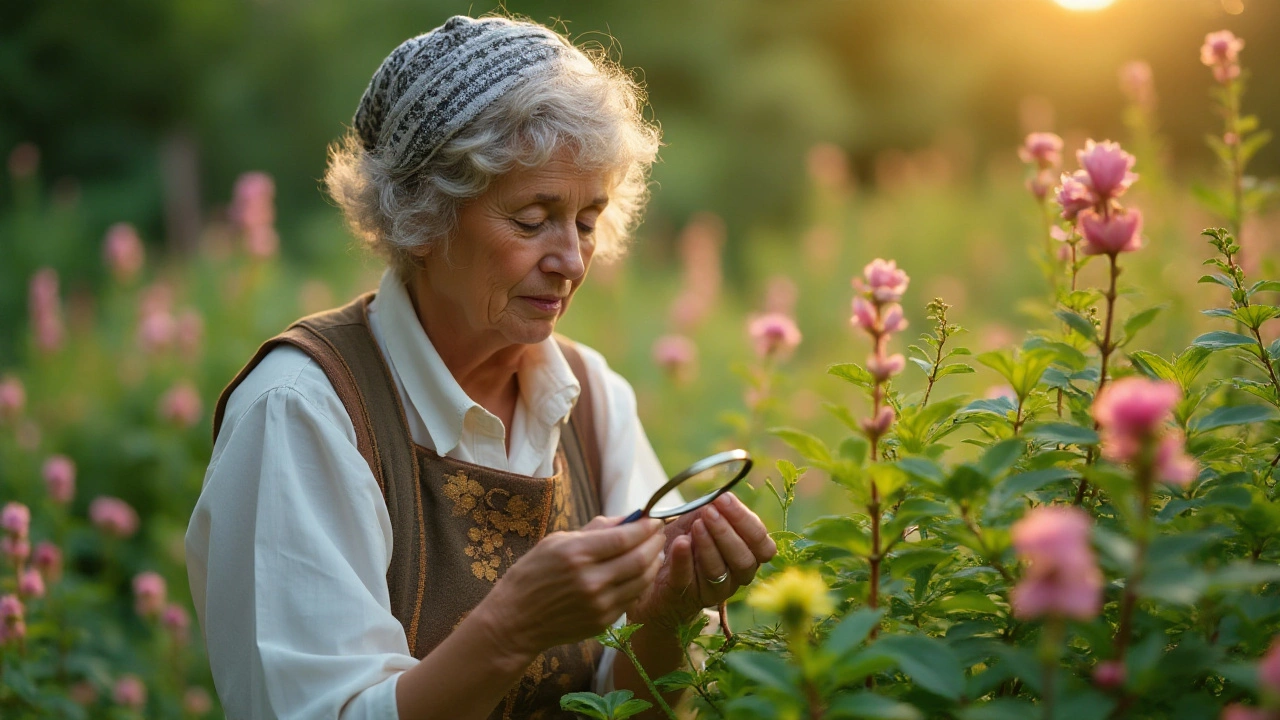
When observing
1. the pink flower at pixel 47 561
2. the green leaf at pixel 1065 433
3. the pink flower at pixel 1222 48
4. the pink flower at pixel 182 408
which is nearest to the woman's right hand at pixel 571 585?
the green leaf at pixel 1065 433

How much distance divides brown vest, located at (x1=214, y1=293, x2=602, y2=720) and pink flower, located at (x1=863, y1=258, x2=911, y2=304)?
0.95m

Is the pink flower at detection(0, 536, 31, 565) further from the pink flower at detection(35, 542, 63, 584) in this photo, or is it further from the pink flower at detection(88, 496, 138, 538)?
the pink flower at detection(88, 496, 138, 538)

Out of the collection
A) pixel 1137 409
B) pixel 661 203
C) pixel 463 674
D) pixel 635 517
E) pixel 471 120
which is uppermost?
pixel 661 203

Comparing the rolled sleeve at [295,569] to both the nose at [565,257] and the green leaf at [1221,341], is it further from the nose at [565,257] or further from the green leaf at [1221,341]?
the green leaf at [1221,341]

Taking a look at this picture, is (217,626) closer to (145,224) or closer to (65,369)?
(65,369)

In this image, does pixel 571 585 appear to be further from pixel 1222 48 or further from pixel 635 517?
pixel 1222 48

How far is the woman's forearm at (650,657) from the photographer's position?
65.3 inches

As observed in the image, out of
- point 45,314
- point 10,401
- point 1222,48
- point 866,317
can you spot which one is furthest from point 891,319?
point 45,314

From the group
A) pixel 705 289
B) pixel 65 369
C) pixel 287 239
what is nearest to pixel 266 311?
pixel 65 369

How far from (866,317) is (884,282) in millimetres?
42

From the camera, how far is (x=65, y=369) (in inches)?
182

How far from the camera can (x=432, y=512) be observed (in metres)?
1.73

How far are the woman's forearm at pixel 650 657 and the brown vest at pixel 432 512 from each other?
98mm

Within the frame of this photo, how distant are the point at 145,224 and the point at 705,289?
24.3 feet
